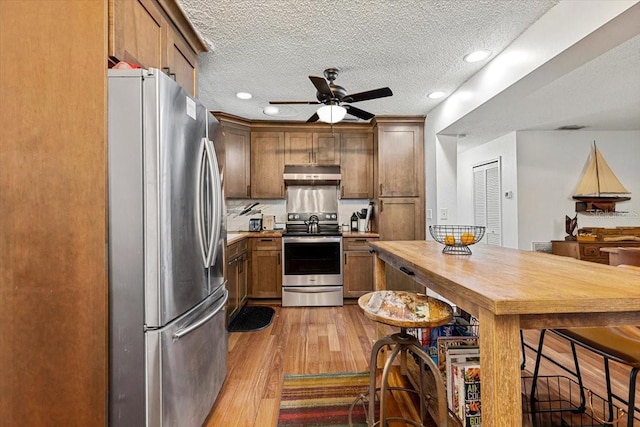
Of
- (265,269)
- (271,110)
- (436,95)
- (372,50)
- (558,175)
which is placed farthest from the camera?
(558,175)

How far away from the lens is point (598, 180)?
432 centimetres

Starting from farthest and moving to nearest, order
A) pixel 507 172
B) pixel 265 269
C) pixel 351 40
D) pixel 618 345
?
pixel 507 172 → pixel 265 269 → pixel 351 40 → pixel 618 345

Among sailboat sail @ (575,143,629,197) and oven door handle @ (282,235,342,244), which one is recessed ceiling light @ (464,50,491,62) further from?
sailboat sail @ (575,143,629,197)

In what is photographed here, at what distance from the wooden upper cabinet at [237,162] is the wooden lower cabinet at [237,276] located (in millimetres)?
700

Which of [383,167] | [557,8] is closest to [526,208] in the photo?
[383,167]

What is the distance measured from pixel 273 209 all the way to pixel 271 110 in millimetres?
1459

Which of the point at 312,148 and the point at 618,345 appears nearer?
the point at 618,345

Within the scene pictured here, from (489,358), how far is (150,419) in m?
1.29

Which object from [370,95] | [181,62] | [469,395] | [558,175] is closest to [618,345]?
[469,395]

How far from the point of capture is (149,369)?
120 centimetres

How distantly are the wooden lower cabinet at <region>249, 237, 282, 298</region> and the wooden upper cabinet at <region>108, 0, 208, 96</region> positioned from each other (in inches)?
83.3

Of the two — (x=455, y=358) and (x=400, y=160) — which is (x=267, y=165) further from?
(x=455, y=358)

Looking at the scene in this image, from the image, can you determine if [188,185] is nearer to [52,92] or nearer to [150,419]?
[52,92]

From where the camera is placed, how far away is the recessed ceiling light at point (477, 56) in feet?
7.37
